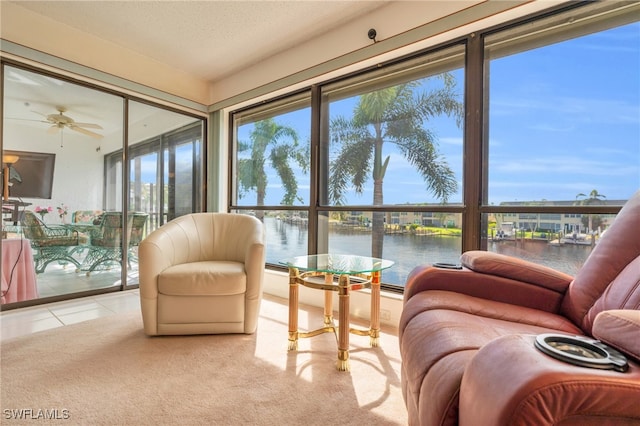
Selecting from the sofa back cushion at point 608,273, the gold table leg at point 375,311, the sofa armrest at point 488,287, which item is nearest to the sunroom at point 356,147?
the gold table leg at point 375,311

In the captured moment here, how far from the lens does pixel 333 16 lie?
8.64ft

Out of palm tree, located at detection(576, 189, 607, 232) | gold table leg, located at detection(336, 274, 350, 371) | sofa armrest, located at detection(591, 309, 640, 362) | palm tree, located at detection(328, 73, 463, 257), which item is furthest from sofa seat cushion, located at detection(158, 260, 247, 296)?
palm tree, located at detection(576, 189, 607, 232)

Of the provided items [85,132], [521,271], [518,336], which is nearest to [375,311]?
[521,271]

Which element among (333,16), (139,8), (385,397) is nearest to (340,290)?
(385,397)

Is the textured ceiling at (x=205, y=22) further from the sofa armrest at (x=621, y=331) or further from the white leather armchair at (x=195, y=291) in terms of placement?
the sofa armrest at (x=621, y=331)

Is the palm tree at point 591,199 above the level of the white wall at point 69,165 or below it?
below

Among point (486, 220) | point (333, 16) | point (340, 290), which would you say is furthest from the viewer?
point (333, 16)

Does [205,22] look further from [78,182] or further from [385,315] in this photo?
[385,315]

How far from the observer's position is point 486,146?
2230 mm

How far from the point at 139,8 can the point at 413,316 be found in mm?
3122

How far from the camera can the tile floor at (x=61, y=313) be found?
90.2 inches

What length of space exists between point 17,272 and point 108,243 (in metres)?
0.76

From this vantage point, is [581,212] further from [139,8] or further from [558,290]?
[139,8]

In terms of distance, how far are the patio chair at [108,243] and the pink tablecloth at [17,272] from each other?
1.47 ft
